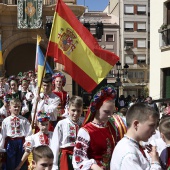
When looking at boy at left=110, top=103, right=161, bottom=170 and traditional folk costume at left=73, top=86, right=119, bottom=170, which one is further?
traditional folk costume at left=73, top=86, right=119, bottom=170

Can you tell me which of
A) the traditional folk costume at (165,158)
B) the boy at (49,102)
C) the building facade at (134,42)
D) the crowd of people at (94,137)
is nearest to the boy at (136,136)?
the crowd of people at (94,137)

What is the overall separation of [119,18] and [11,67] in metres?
25.2

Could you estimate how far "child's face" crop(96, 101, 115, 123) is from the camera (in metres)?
4.32

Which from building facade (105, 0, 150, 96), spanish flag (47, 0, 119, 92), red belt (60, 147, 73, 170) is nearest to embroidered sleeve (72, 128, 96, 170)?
red belt (60, 147, 73, 170)

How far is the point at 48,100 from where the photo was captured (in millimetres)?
7883

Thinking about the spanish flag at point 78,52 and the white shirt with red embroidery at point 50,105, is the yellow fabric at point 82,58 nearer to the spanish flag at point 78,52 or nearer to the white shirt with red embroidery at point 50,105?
the spanish flag at point 78,52

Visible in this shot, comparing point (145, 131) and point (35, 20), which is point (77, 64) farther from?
point (35, 20)

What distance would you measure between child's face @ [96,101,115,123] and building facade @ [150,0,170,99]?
42.9 feet

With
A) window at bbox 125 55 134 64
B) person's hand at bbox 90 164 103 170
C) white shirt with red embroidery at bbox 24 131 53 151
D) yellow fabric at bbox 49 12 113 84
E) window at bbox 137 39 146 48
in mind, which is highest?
window at bbox 137 39 146 48

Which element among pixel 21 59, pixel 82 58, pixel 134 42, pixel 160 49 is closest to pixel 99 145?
pixel 82 58

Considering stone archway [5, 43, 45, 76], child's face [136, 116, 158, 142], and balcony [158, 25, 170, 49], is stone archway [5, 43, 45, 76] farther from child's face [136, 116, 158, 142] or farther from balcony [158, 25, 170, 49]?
child's face [136, 116, 158, 142]

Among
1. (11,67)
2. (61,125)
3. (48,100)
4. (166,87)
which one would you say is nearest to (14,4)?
(11,67)

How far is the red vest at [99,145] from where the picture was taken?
4.20 m

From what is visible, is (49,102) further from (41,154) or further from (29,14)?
(29,14)
